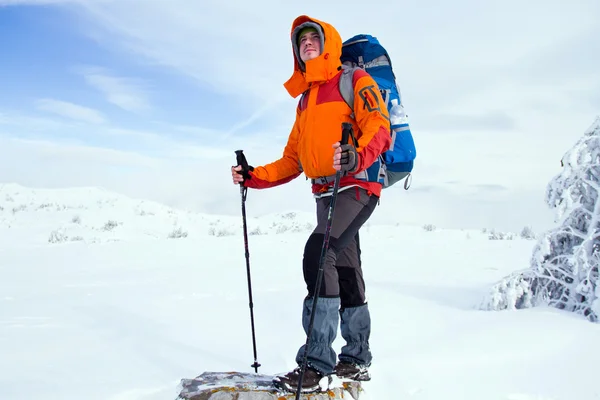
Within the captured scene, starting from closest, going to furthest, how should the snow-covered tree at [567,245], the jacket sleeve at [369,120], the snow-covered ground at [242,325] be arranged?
the jacket sleeve at [369,120]
the snow-covered ground at [242,325]
the snow-covered tree at [567,245]

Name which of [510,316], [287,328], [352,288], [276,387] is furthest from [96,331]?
[510,316]

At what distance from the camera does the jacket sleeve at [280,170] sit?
159 inches

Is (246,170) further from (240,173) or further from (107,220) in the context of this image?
(107,220)

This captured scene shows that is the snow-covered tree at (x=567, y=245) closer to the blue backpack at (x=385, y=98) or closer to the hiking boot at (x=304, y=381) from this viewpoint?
the blue backpack at (x=385, y=98)

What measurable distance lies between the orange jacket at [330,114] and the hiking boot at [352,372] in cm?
139

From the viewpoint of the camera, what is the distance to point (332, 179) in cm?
346

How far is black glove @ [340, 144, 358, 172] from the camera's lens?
301 centimetres

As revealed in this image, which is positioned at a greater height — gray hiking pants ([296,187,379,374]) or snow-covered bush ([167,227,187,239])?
snow-covered bush ([167,227,187,239])

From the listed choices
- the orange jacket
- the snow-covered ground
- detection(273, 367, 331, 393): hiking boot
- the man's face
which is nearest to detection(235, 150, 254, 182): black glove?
the orange jacket

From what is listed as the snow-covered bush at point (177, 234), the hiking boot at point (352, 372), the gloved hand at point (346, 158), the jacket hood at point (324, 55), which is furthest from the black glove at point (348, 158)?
the snow-covered bush at point (177, 234)

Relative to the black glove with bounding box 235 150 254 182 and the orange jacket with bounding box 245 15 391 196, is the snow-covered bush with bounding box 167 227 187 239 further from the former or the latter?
the orange jacket with bounding box 245 15 391 196

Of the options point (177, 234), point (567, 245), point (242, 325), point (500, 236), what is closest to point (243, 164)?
point (242, 325)

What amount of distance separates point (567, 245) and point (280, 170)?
4207 millimetres

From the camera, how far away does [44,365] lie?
4184 mm
